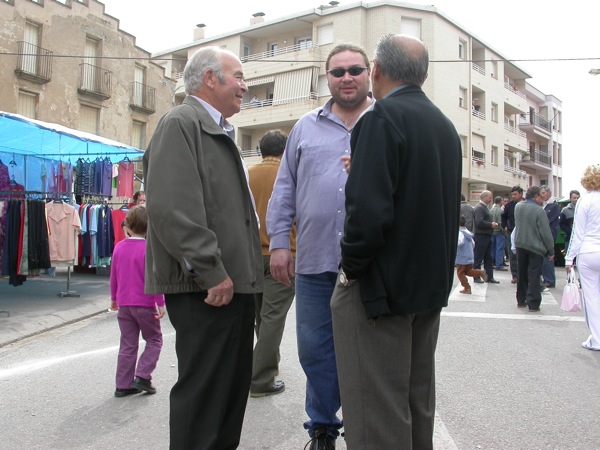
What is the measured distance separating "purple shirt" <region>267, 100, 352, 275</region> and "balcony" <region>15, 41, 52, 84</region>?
75.8ft

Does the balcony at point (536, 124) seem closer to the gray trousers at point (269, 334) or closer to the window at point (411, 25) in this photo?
the window at point (411, 25)

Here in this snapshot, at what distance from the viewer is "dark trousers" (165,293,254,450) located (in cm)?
258

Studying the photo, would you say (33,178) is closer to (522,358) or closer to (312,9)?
(522,358)

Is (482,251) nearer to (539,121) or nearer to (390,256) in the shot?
(390,256)

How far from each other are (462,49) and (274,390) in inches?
1484

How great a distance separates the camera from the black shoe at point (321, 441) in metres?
3.18

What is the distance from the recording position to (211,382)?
8.58ft

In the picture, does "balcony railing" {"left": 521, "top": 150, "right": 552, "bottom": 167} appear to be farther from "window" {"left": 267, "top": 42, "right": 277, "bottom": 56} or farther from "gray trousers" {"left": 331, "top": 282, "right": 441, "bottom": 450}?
"gray trousers" {"left": 331, "top": 282, "right": 441, "bottom": 450}

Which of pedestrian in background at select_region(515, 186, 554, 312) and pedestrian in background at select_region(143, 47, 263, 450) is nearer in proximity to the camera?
pedestrian in background at select_region(143, 47, 263, 450)

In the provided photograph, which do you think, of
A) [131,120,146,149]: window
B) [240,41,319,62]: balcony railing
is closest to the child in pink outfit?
[131,120,146,149]: window

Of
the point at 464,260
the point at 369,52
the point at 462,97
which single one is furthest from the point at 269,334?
the point at 462,97

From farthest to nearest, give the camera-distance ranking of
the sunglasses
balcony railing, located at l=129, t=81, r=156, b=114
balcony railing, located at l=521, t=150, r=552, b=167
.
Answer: balcony railing, located at l=521, t=150, r=552, b=167 → balcony railing, located at l=129, t=81, r=156, b=114 → the sunglasses

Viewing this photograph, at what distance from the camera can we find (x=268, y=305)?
464 cm

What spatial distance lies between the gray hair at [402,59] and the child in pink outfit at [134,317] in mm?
2910
